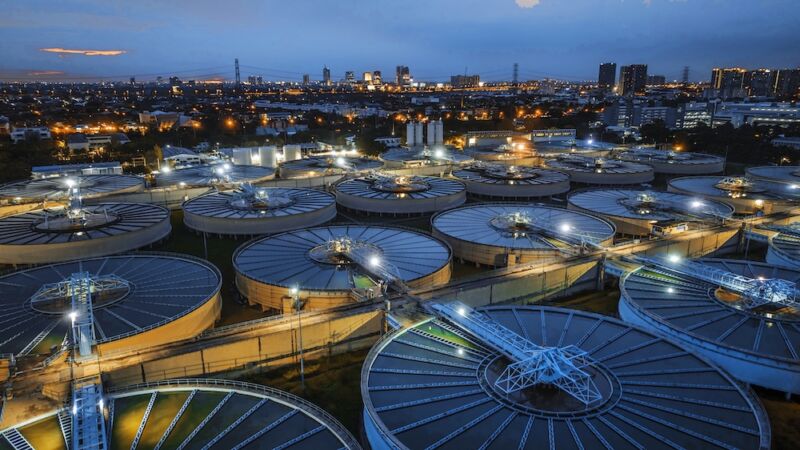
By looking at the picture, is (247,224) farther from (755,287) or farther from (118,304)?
(755,287)

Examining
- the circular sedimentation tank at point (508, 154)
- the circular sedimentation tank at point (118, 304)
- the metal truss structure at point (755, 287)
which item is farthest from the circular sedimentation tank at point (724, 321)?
the circular sedimentation tank at point (508, 154)

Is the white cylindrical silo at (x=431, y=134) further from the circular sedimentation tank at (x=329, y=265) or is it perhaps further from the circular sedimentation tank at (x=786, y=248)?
the circular sedimentation tank at (x=786, y=248)

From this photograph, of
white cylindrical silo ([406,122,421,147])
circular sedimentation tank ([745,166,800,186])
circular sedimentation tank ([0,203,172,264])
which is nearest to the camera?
circular sedimentation tank ([0,203,172,264])

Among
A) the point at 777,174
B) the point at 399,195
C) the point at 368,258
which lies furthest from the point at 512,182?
the point at 777,174

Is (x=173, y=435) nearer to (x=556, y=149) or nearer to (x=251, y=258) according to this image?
(x=251, y=258)

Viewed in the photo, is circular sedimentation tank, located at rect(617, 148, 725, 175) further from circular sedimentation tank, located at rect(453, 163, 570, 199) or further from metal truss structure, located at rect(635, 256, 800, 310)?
metal truss structure, located at rect(635, 256, 800, 310)

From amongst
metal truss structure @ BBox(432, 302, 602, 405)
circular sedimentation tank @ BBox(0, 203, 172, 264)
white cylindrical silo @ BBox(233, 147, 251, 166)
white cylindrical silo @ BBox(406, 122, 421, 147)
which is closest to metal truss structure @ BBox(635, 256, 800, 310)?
metal truss structure @ BBox(432, 302, 602, 405)
